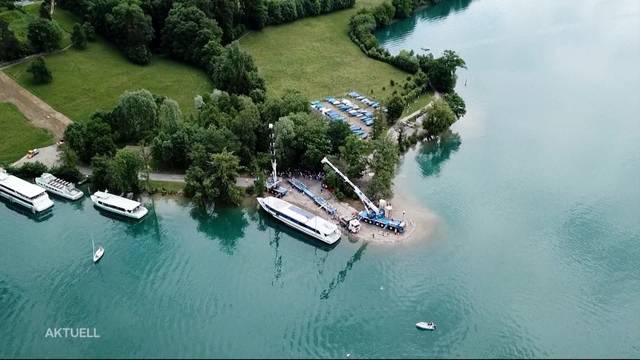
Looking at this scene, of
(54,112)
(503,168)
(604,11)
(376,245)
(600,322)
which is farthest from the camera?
(604,11)

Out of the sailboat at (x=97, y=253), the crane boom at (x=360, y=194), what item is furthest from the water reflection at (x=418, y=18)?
the sailboat at (x=97, y=253)

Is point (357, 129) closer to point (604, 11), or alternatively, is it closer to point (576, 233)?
point (576, 233)

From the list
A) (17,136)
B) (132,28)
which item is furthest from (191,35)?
(17,136)

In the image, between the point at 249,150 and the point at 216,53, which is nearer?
the point at 249,150

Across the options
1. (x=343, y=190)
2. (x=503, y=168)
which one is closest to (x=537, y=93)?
(x=503, y=168)

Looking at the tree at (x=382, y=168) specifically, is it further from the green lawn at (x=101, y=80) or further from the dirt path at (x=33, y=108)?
the dirt path at (x=33, y=108)

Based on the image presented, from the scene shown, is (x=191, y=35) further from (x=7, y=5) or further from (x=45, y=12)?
(x=7, y=5)

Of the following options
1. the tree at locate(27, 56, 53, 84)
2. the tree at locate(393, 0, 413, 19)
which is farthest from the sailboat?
the tree at locate(393, 0, 413, 19)
